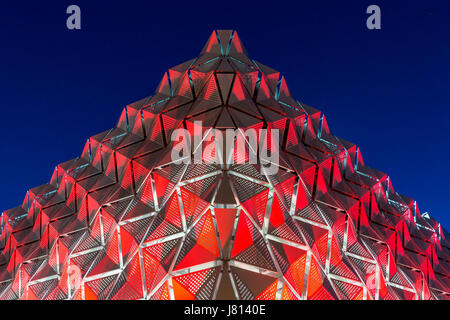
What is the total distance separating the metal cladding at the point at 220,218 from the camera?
8703 mm

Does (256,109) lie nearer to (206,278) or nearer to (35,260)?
(206,278)

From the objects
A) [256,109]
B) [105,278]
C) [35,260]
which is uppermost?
[256,109]

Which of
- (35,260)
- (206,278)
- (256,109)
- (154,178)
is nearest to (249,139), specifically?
(256,109)

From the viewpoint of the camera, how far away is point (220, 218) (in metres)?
8.72

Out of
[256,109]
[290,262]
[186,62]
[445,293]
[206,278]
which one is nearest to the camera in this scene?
[206,278]

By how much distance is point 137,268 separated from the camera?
9336 millimetres

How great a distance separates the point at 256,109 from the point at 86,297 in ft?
26.4

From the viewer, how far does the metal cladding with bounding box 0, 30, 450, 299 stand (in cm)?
870
